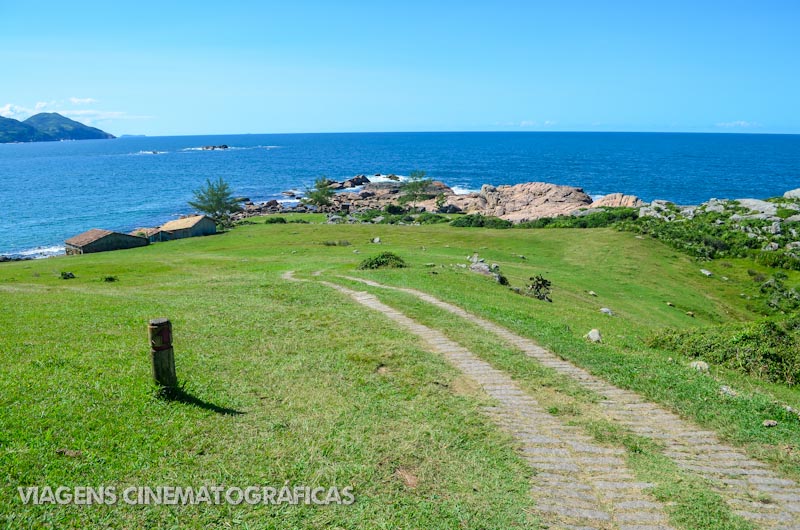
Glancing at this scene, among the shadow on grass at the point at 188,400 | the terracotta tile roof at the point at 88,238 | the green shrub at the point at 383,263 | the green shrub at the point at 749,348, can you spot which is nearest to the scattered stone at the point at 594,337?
the green shrub at the point at 749,348

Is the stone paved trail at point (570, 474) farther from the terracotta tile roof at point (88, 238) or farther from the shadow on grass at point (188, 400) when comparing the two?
the terracotta tile roof at point (88, 238)

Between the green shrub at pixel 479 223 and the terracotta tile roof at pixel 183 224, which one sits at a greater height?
the terracotta tile roof at pixel 183 224

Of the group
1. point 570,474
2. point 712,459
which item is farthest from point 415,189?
point 570,474

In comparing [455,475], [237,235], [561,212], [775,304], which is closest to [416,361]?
[455,475]

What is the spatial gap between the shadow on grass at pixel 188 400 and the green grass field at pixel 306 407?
2.5 inches

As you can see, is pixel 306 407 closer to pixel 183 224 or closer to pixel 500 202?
pixel 183 224

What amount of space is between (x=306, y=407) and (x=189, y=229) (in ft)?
211

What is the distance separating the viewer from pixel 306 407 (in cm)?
1127

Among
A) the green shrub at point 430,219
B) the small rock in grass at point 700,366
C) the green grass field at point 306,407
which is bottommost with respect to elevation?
the green shrub at point 430,219

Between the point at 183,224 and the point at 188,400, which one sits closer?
the point at 188,400

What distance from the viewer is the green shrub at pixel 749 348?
1605cm

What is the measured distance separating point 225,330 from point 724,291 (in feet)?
137

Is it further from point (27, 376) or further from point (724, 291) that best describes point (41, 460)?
point (724, 291)

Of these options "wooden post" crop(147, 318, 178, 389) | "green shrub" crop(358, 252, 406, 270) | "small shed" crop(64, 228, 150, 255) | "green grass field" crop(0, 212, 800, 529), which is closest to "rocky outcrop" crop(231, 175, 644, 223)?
"small shed" crop(64, 228, 150, 255)
